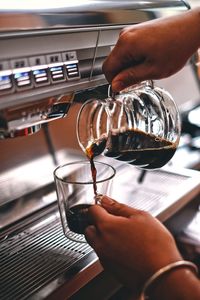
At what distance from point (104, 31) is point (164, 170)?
1.50 ft

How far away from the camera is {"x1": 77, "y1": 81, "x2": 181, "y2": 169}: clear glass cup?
73cm

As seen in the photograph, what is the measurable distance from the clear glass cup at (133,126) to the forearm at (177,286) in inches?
11.0

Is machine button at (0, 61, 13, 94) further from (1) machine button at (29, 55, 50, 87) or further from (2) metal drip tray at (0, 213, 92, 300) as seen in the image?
(2) metal drip tray at (0, 213, 92, 300)

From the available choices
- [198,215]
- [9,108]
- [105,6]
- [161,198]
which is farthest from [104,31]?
[198,215]

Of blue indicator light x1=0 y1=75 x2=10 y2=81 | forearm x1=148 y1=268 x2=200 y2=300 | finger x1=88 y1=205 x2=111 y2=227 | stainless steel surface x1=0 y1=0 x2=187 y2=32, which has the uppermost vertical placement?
stainless steel surface x1=0 y1=0 x2=187 y2=32

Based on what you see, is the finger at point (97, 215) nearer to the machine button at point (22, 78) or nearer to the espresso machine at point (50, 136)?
the espresso machine at point (50, 136)

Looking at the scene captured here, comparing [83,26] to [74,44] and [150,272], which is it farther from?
[150,272]

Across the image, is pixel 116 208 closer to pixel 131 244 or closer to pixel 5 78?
pixel 131 244

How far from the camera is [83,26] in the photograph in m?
0.68

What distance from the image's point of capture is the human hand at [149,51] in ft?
2.08

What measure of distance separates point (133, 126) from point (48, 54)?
231 mm

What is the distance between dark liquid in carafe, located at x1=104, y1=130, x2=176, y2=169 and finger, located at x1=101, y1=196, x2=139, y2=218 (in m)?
0.13

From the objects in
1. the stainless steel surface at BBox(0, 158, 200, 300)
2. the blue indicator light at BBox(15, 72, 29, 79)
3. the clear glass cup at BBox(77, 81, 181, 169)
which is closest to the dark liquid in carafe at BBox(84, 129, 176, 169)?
the clear glass cup at BBox(77, 81, 181, 169)

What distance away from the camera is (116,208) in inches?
24.7
